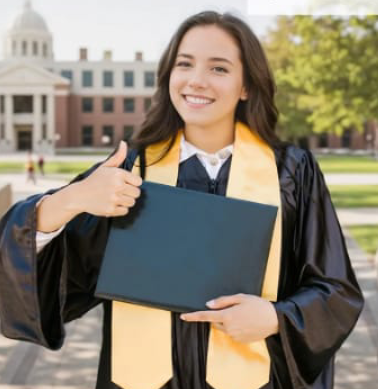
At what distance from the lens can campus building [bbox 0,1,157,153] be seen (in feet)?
231

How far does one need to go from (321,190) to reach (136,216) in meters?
0.52

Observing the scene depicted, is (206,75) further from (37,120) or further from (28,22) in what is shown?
(28,22)

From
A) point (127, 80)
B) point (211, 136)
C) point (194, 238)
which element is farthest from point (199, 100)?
point (127, 80)

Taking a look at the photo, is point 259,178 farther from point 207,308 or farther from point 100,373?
point 100,373

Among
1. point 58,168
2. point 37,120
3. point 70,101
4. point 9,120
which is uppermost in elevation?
point 70,101

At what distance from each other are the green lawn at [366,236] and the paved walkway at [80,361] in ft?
13.9

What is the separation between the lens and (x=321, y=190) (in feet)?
6.64

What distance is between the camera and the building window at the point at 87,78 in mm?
73188

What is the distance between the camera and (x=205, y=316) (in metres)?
1.76

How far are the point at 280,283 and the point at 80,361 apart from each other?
352 centimetres

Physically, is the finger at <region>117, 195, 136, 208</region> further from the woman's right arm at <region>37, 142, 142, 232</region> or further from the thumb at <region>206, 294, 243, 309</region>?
the thumb at <region>206, 294, 243, 309</region>

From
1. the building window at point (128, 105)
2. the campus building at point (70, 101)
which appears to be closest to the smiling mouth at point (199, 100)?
the campus building at point (70, 101)

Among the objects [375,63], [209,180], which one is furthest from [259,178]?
[375,63]

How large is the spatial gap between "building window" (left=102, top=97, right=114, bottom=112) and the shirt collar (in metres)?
72.0
